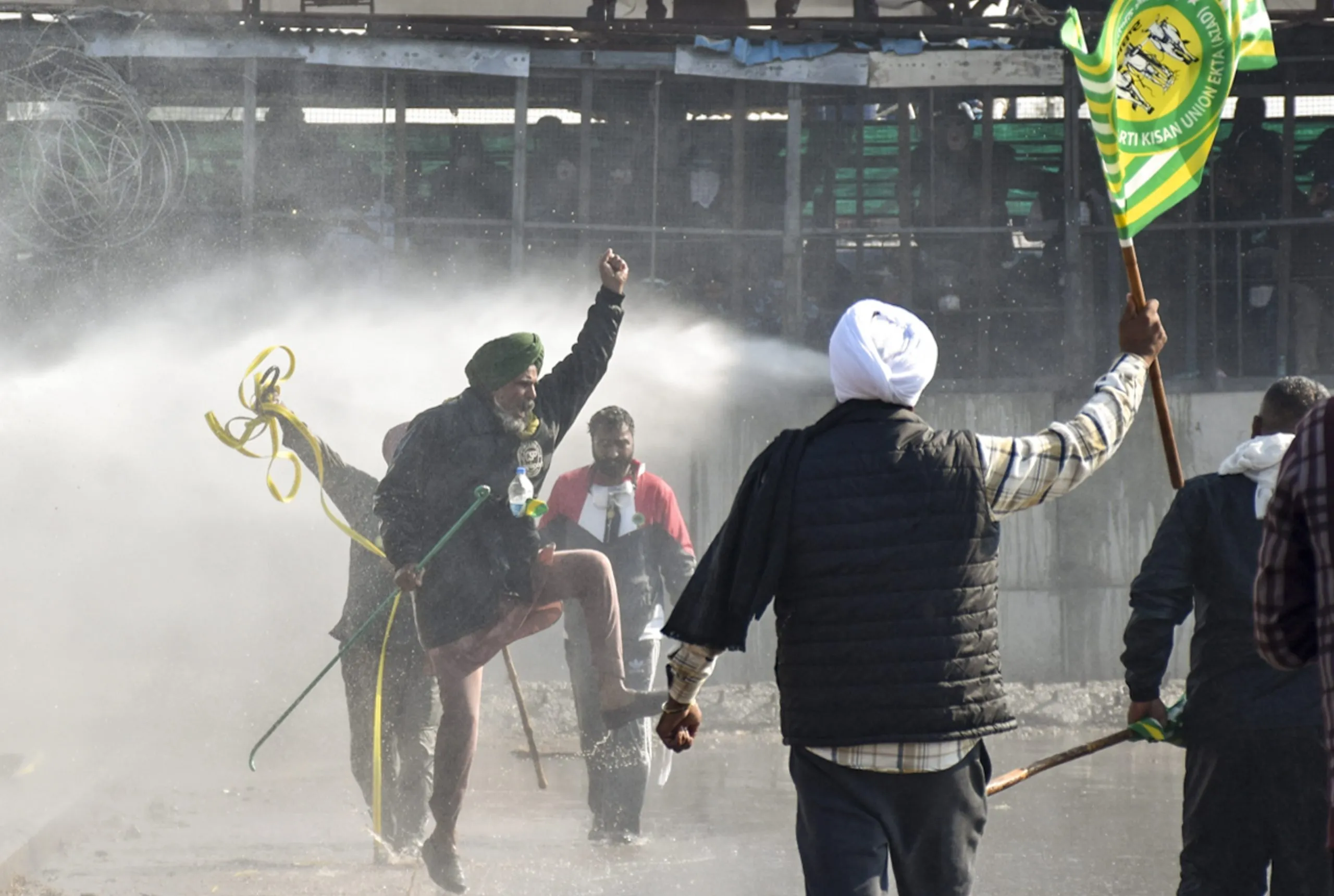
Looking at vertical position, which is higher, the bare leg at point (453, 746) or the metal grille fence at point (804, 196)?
the metal grille fence at point (804, 196)

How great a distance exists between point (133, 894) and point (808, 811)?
355cm

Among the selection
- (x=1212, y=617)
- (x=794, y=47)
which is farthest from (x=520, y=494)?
(x=794, y=47)

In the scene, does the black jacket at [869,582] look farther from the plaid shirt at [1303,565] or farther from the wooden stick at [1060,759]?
the plaid shirt at [1303,565]

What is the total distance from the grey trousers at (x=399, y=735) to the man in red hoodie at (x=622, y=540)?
0.73m

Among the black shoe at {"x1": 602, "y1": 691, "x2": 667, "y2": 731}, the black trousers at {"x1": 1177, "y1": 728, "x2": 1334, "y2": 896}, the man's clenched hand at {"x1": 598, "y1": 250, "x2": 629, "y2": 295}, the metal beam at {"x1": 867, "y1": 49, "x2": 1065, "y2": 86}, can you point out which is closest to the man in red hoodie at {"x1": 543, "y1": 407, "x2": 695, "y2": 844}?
the black shoe at {"x1": 602, "y1": 691, "x2": 667, "y2": 731}


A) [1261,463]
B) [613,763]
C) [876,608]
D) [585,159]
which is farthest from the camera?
[585,159]

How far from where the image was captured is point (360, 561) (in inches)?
283

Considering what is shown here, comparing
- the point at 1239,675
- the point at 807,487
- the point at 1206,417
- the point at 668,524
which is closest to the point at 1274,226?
the point at 1206,417

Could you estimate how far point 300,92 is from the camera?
12086 mm

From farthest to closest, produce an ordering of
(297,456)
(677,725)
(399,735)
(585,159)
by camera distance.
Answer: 1. (585,159)
2. (297,456)
3. (399,735)
4. (677,725)

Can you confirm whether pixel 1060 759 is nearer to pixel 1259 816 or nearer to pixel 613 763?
pixel 1259 816

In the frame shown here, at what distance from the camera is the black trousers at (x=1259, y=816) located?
4148 millimetres

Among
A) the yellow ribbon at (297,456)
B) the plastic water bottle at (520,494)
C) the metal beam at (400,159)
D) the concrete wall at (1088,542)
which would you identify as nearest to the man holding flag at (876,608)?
the plastic water bottle at (520,494)

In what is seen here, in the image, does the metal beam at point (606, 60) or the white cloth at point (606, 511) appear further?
the metal beam at point (606, 60)
